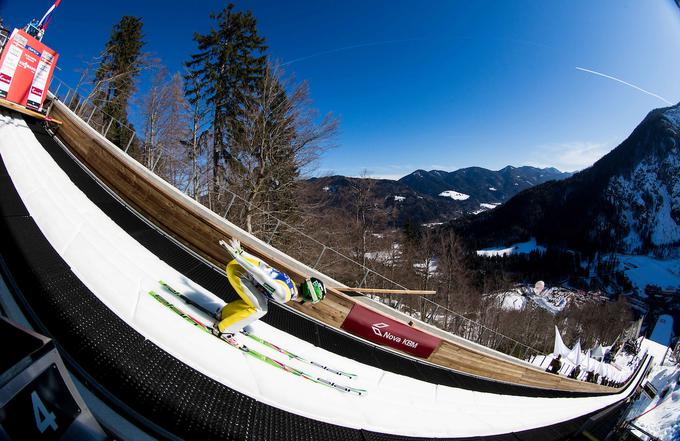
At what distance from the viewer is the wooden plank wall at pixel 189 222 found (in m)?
4.80

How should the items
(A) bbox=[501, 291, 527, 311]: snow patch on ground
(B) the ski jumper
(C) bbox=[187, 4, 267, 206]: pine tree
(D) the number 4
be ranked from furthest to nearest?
(A) bbox=[501, 291, 527, 311]: snow patch on ground < (C) bbox=[187, 4, 267, 206]: pine tree < (B) the ski jumper < (D) the number 4

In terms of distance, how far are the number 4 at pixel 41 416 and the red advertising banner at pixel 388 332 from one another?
418cm

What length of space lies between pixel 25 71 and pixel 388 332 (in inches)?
455

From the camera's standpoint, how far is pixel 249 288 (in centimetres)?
327

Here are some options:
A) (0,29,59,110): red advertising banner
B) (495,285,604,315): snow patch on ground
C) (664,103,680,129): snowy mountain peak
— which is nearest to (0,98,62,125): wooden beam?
(0,29,59,110): red advertising banner

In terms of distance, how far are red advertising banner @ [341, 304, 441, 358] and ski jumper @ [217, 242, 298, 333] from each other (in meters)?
2.11

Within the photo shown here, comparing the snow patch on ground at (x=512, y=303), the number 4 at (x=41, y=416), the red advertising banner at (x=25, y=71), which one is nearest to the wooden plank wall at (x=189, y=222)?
the red advertising banner at (x=25, y=71)

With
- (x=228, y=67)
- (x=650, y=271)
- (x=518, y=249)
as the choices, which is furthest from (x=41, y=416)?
(x=650, y=271)

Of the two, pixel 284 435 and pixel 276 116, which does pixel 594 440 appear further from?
pixel 276 116

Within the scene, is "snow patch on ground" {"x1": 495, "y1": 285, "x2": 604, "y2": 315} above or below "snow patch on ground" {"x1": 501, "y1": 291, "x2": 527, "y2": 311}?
above

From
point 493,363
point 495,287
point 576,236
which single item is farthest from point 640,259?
point 493,363

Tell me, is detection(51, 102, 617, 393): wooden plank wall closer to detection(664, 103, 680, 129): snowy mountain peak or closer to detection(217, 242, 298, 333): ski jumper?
detection(217, 242, 298, 333): ski jumper

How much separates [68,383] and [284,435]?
78.7 inches

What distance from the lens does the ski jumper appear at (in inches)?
125
